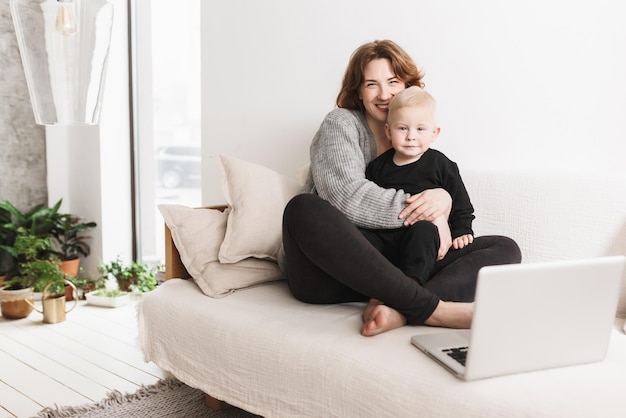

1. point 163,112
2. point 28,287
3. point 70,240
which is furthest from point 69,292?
point 163,112

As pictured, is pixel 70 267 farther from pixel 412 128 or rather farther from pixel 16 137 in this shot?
pixel 412 128

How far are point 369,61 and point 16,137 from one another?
8.03 feet

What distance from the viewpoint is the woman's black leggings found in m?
1.33

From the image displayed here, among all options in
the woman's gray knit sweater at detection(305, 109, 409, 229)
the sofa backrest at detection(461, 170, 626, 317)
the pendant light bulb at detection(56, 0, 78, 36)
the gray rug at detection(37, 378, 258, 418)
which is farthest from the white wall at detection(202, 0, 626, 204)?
the pendant light bulb at detection(56, 0, 78, 36)

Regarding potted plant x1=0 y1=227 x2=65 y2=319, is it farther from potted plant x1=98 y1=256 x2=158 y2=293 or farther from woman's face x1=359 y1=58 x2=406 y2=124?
woman's face x1=359 y1=58 x2=406 y2=124

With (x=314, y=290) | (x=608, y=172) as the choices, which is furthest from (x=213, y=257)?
(x=608, y=172)

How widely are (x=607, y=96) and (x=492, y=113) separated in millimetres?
351

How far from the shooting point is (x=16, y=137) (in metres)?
3.38

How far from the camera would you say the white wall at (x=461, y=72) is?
1772 mm

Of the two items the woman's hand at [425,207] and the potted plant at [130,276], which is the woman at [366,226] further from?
the potted plant at [130,276]

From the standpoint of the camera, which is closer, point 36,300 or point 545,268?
point 545,268

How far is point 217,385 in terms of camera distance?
1508mm

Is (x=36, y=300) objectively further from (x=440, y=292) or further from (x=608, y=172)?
(x=608, y=172)

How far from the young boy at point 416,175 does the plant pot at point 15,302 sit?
72.4 inches
